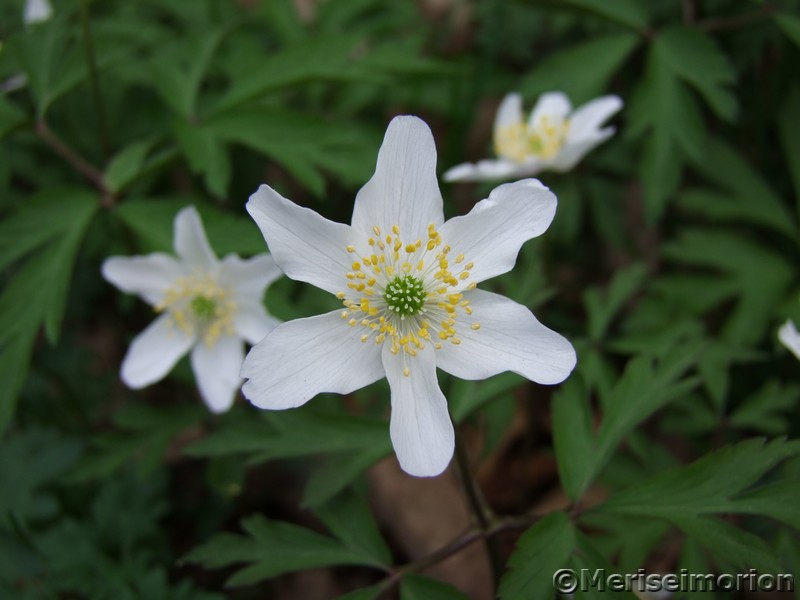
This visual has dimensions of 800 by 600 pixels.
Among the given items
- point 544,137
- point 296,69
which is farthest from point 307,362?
point 544,137

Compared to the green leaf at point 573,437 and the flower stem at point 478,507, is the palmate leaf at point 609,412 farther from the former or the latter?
the flower stem at point 478,507

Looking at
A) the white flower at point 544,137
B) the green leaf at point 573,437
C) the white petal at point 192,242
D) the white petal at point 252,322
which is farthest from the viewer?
the white flower at point 544,137

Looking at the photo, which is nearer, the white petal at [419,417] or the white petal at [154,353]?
the white petal at [419,417]

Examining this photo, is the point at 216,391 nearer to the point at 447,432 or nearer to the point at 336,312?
the point at 336,312

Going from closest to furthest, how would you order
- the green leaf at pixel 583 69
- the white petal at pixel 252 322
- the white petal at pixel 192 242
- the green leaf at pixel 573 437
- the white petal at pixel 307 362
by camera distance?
the white petal at pixel 307 362, the green leaf at pixel 573 437, the white petal at pixel 192 242, the white petal at pixel 252 322, the green leaf at pixel 583 69

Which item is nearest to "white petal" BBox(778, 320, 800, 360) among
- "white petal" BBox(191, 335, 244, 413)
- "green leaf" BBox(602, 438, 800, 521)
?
"green leaf" BBox(602, 438, 800, 521)

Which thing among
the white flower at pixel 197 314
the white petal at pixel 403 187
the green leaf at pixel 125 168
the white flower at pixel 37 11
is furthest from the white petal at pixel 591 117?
the white flower at pixel 37 11

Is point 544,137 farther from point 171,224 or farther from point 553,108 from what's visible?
point 171,224

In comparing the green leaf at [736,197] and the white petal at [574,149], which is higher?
the white petal at [574,149]
